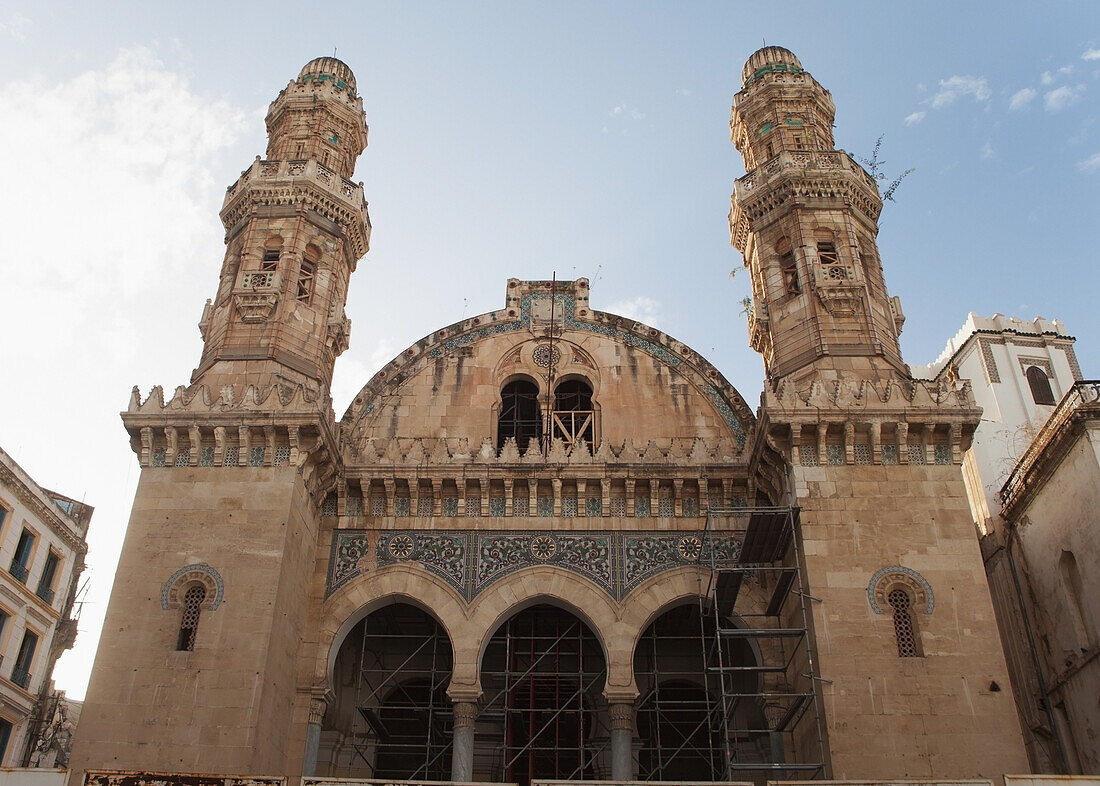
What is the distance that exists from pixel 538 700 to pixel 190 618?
6.04 metres

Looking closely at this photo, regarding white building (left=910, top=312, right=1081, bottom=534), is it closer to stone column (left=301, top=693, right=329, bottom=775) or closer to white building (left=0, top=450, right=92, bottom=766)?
stone column (left=301, top=693, right=329, bottom=775)

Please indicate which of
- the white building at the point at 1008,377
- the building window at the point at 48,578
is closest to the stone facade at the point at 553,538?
the white building at the point at 1008,377

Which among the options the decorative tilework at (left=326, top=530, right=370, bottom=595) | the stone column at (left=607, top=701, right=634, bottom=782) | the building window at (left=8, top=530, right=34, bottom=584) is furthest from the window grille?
the building window at (left=8, top=530, right=34, bottom=584)

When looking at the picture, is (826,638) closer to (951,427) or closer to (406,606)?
(951,427)

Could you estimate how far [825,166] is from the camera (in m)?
19.2

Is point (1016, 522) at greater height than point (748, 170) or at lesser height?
lesser

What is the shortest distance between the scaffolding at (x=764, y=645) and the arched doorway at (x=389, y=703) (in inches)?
177

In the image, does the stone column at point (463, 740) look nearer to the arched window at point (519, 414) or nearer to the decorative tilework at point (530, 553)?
the decorative tilework at point (530, 553)

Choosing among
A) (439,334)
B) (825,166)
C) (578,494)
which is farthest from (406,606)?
(825,166)

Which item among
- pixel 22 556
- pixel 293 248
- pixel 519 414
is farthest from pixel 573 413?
pixel 22 556

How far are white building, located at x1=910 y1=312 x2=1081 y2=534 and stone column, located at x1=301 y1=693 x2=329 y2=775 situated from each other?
15.4 m

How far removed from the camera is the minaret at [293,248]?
56.1 feet

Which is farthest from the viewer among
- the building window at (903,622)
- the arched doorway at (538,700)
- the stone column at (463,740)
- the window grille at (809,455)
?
the arched doorway at (538,700)

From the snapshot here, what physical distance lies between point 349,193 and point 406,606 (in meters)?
7.94
